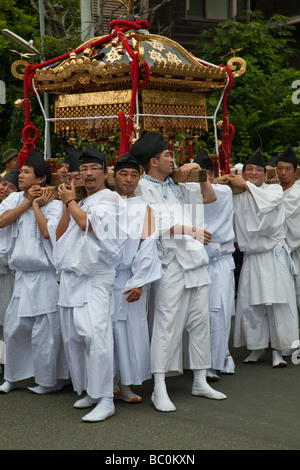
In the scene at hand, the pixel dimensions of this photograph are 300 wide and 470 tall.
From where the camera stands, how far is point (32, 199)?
502 centimetres

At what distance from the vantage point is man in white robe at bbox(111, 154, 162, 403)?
4648mm

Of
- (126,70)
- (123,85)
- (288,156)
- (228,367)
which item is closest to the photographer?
(228,367)

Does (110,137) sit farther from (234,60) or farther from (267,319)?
(267,319)

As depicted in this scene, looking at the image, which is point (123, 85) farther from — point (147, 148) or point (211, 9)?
point (211, 9)

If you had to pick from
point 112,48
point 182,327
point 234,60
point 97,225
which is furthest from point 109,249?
point 234,60

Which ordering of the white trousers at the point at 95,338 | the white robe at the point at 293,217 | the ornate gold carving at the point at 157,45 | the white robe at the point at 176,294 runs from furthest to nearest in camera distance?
the ornate gold carving at the point at 157,45
the white robe at the point at 293,217
the white robe at the point at 176,294
the white trousers at the point at 95,338

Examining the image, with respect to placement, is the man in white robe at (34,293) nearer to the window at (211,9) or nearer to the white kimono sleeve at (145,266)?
the white kimono sleeve at (145,266)

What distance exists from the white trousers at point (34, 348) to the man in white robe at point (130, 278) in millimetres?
551

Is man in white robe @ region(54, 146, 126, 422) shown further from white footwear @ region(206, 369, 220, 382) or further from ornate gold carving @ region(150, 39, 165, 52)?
ornate gold carving @ region(150, 39, 165, 52)

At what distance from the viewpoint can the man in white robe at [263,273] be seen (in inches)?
225

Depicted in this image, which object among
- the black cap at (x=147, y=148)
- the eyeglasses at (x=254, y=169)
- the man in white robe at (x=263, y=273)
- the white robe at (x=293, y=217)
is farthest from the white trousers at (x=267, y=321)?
the black cap at (x=147, y=148)

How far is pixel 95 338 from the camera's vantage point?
4.37 m

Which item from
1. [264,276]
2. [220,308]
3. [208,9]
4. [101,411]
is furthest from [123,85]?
[208,9]

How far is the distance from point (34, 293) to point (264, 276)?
2.04 meters
